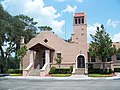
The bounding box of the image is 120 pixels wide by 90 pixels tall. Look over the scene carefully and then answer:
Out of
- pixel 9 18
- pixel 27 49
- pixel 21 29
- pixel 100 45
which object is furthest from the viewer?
pixel 21 29

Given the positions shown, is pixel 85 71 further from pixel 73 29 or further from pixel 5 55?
pixel 5 55

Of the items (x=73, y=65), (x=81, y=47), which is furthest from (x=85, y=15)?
(x=73, y=65)

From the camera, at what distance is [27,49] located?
134ft

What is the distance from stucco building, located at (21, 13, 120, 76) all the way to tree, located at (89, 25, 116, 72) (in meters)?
2.80

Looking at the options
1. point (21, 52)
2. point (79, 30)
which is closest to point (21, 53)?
point (21, 52)

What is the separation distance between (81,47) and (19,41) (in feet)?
41.9

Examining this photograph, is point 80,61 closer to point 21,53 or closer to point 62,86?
point 21,53

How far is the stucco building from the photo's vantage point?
39.5 m

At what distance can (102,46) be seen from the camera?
3688 centimetres

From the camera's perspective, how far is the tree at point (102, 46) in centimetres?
3653

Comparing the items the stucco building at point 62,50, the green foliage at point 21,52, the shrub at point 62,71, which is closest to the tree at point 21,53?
the green foliage at point 21,52

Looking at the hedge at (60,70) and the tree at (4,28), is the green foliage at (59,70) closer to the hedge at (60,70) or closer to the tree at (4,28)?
the hedge at (60,70)

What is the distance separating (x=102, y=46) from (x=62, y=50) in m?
7.63

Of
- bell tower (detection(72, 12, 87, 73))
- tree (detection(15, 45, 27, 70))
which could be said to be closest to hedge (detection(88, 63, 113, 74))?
bell tower (detection(72, 12, 87, 73))
